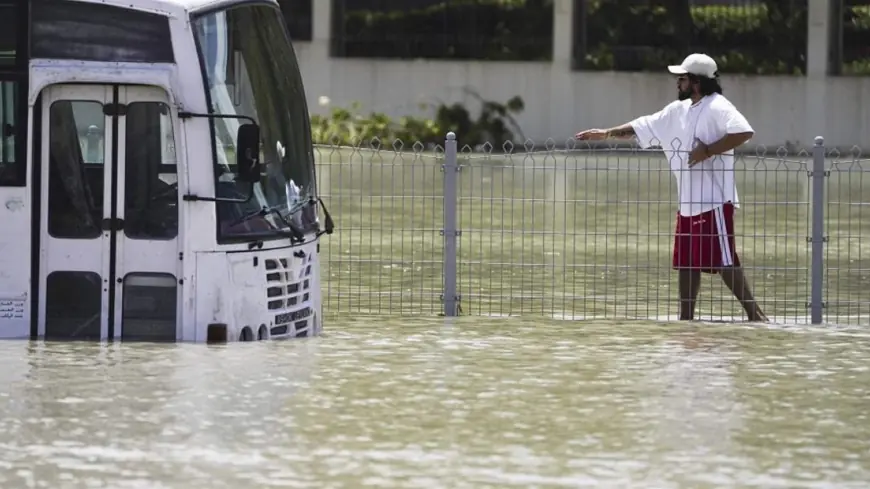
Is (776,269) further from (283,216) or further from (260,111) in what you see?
(260,111)

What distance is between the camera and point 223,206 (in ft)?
38.0

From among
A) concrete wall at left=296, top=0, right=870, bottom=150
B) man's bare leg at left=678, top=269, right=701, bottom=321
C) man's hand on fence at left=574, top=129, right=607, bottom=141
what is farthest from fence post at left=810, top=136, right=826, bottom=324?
concrete wall at left=296, top=0, right=870, bottom=150

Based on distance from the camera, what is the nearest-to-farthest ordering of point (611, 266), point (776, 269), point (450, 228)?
point (450, 228) < point (776, 269) < point (611, 266)

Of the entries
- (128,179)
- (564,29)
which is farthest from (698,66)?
(564,29)

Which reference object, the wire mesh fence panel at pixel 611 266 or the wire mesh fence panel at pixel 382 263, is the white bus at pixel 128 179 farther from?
the wire mesh fence panel at pixel 611 266

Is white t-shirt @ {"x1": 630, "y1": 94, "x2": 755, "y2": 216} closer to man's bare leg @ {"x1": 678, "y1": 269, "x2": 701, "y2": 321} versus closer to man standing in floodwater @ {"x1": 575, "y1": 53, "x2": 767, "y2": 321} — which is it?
man standing in floodwater @ {"x1": 575, "y1": 53, "x2": 767, "y2": 321}

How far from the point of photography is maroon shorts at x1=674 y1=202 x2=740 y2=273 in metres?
13.3

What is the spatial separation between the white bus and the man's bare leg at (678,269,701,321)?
3.14 metres

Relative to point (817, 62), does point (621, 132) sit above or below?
below

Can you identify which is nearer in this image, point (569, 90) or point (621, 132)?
point (621, 132)

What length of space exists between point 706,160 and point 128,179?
3.99m

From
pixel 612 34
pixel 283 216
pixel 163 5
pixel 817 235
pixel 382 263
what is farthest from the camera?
pixel 612 34

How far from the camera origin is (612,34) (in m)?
40.3

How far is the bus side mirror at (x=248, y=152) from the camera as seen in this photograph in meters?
11.3
